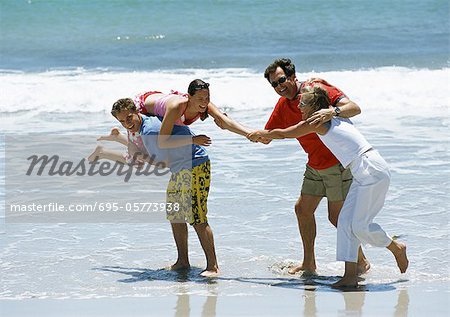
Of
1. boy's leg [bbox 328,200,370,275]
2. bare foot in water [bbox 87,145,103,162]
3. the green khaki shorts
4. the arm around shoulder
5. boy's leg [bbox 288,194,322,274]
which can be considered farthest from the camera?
bare foot in water [bbox 87,145,103,162]

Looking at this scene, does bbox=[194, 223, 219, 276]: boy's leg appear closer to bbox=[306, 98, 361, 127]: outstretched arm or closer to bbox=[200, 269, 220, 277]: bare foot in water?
bbox=[200, 269, 220, 277]: bare foot in water

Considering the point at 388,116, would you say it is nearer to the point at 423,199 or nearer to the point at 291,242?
the point at 423,199

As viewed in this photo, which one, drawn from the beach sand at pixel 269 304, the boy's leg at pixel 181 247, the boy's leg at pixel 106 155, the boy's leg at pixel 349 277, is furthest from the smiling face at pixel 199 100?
the boy's leg at pixel 349 277

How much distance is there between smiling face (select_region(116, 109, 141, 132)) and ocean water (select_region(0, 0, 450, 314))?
1077mm

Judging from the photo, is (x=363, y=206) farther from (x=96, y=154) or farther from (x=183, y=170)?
(x=96, y=154)

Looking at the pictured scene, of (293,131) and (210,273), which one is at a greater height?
(293,131)

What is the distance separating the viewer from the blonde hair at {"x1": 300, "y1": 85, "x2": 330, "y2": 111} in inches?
238

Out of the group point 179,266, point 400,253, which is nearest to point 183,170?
point 179,266

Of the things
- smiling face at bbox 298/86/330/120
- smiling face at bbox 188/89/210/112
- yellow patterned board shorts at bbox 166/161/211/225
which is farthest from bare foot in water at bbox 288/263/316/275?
smiling face at bbox 188/89/210/112

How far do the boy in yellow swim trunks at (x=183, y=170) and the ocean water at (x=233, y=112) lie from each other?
37cm

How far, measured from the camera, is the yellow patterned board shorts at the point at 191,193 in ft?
21.5

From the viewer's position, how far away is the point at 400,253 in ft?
20.8

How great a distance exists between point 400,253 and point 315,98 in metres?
1.26

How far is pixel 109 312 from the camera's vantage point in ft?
18.8
